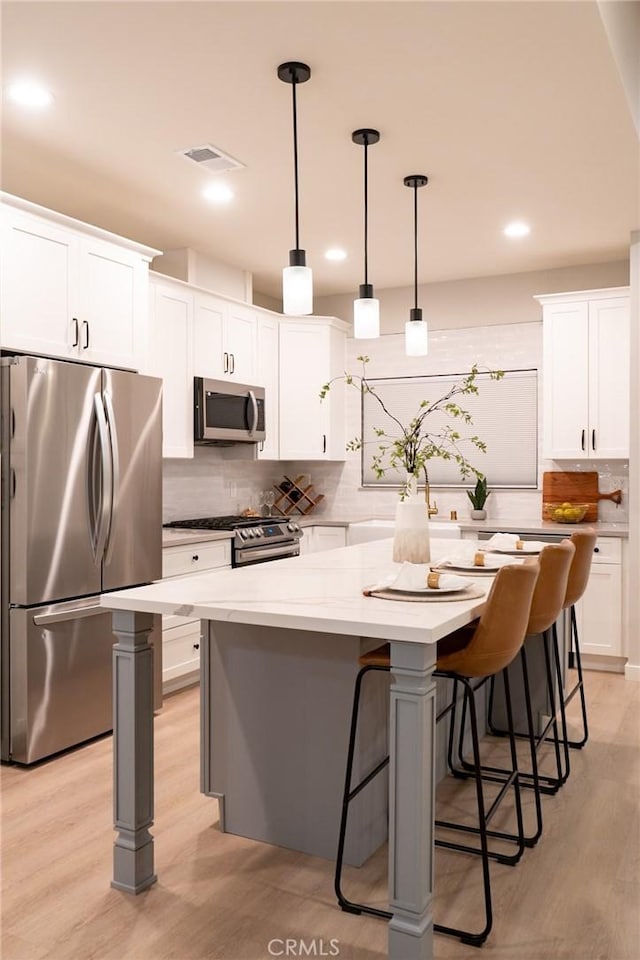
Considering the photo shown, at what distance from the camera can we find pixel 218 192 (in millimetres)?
3984

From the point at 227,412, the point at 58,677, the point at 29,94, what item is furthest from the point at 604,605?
the point at 29,94

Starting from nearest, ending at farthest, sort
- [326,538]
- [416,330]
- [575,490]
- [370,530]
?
1. [416,330]
2. [575,490]
3. [370,530]
4. [326,538]

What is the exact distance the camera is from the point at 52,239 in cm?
352

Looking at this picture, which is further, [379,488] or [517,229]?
[379,488]

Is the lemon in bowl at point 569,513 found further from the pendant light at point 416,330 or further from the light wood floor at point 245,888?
the light wood floor at point 245,888

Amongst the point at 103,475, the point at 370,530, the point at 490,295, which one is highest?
the point at 490,295

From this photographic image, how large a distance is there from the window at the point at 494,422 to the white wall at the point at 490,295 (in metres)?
0.42

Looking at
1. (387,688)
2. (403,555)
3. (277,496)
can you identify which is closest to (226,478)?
(277,496)

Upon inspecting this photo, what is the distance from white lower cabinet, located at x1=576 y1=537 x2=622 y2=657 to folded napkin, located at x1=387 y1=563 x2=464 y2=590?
287 centimetres

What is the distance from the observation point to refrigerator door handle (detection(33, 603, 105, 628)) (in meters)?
3.33

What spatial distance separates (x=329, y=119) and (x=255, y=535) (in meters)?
2.56

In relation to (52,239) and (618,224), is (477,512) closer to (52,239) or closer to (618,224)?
(618,224)

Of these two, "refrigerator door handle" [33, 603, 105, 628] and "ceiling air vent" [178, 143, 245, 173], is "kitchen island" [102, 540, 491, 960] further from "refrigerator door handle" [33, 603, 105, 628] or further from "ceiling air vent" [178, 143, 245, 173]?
"ceiling air vent" [178, 143, 245, 173]

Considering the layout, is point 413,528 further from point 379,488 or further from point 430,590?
point 379,488
